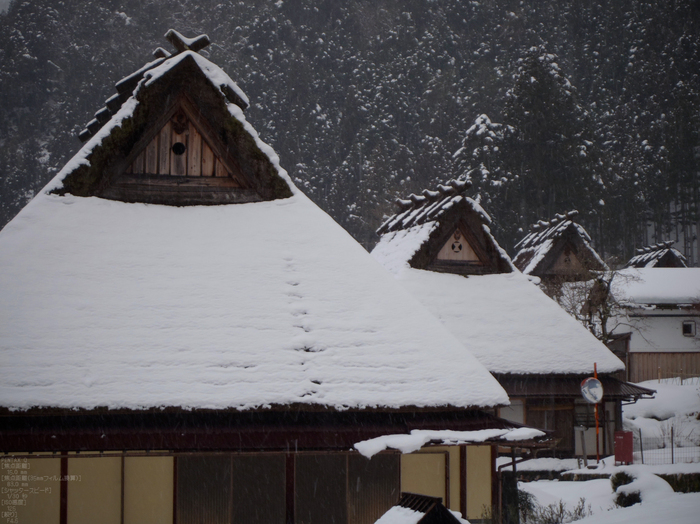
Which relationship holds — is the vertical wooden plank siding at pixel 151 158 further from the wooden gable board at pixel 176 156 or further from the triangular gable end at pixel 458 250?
the triangular gable end at pixel 458 250

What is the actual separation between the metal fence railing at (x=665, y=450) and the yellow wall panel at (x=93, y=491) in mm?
14479

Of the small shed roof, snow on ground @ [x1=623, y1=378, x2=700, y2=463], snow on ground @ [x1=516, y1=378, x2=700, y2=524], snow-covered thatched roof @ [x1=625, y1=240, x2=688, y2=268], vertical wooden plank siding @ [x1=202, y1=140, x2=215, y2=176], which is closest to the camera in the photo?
the small shed roof

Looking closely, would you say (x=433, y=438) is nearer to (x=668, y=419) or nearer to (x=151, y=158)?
(x=151, y=158)

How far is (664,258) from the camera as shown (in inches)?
1491

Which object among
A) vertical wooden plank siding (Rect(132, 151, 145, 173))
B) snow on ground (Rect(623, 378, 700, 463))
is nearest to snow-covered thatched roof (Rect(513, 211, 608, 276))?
snow on ground (Rect(623, 378, 700, 463))

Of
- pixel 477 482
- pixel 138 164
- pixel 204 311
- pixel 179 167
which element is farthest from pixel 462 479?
pixel 138 164

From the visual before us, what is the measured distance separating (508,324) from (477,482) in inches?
241

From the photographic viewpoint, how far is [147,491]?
8156 mm

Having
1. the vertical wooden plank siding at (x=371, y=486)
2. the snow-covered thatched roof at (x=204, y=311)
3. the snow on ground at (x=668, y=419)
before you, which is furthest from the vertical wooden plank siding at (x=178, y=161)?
the snow on ground at (x=668, y=419)

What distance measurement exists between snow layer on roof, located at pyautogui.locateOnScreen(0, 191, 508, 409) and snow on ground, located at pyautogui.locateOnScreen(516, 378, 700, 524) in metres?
3.36

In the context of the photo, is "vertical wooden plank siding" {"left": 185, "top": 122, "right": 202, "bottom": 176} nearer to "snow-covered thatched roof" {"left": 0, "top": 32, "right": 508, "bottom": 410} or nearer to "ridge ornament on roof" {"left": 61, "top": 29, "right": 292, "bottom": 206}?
"ridge ornament on roof" {"left": 61, "top": 29, "right": 292, "bottom": 206}

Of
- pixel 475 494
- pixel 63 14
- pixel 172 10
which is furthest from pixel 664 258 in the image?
pixel 63 14

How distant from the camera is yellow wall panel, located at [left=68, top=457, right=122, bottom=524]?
795cm

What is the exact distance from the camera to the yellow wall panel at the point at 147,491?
8078 millimetres
